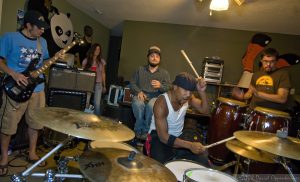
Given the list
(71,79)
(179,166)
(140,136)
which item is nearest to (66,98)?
(71,79)

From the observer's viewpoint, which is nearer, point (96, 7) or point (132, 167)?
point (132, 167)

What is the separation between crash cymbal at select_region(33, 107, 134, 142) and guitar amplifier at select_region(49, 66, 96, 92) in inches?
78.7

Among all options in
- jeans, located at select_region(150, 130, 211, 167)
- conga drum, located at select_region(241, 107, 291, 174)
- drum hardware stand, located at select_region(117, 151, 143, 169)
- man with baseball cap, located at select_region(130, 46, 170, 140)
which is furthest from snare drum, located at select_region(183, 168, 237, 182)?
man with baseball cap, located at select_region(130, 46, 170, 140)

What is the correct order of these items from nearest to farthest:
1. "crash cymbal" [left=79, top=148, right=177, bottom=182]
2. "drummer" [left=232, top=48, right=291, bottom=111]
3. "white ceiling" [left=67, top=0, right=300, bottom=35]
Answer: "crash cymbal" [left=79, top=148, right=177, bottom=182] < "drummer" [left=232, top=48, right=291, bottom=111] < "white ceiling" [left=67, top=0, right=300, bottom=35]

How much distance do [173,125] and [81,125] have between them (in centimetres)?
118

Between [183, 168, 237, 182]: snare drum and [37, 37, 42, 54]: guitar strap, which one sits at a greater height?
[37, 37, 42, 54]: guitar strap

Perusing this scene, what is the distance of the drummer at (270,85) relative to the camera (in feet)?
10.6

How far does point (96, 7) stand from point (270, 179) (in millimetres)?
4578

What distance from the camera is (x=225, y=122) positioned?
11.5 feet

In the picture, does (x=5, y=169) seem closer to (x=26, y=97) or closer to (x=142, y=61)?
(x=26, y=97)

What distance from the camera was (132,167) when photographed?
133 cm

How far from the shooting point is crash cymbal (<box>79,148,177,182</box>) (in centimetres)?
123

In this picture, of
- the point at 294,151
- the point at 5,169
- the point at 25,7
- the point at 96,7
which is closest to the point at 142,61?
the point at 96,7

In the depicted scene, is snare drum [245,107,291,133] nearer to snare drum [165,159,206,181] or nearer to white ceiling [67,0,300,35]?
snare drum [165,159,206,181]
